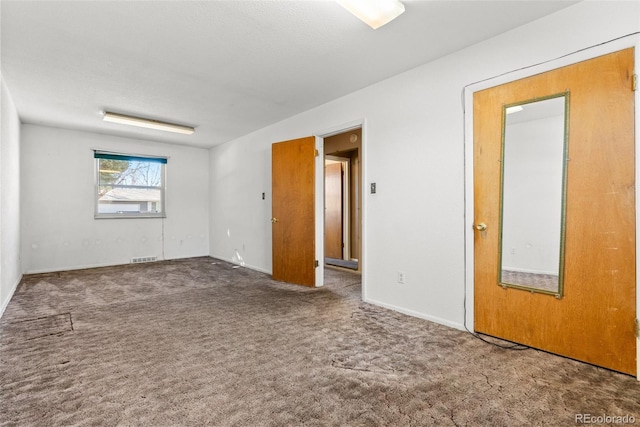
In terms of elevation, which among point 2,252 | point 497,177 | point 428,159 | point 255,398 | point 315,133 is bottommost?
point 255,398

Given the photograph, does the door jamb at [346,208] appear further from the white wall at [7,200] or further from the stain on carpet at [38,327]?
the white wall at [7,200]

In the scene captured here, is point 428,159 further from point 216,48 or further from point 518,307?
point 216,48

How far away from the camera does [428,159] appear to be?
2934mm

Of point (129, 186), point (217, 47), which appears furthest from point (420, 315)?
point (129, 186)

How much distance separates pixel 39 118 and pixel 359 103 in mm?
4940

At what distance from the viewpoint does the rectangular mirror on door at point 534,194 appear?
86.7 inches

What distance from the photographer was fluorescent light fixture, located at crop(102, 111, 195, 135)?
14.7 ft

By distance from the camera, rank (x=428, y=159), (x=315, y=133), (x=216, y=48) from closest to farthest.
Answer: (x=216, y=48) → (x=428, y=159) → (x=315, y=133)

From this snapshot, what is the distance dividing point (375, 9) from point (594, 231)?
6.97ft

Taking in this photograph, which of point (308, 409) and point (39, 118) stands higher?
point (39, 118)

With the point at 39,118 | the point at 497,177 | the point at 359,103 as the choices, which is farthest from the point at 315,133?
the point at 39,118

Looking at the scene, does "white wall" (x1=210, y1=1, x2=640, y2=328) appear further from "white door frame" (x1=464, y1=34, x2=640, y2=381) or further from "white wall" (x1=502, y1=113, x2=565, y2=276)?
"white wall" (x1=502, y1=113, x2=565, y2=276)

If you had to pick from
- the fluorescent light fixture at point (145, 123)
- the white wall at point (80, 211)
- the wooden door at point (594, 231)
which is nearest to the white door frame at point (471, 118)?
the wooden door at point (594, 231)

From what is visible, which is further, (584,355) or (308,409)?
(584,355)
